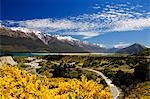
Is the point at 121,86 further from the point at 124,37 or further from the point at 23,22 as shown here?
the point at 23,22

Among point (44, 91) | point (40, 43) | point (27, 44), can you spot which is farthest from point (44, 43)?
point (44, 91)

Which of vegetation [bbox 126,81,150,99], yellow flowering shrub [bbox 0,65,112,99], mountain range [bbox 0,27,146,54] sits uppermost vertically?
mountain range [bbox 0,27,146,54]

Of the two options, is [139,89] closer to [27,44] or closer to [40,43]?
[27,44]

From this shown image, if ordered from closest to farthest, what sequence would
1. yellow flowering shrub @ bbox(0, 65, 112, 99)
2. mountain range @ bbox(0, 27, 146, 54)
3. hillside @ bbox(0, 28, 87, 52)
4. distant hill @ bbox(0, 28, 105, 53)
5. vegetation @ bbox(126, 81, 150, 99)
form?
yellow flowering shrub @ bbox(0, 65, 112, 99)
vegetation @ bbox(126, 81, 150, 99)
mountain range @ bbox(0, 27, 146, 54)
distant hill @ bbox(0, 28, 105, 53)
hillside @ bbox(0, 28, 87, 52)

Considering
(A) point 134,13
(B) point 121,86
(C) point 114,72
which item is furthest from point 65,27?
(C) point 114,72

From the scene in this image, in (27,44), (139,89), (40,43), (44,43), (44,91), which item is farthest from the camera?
(40,43)

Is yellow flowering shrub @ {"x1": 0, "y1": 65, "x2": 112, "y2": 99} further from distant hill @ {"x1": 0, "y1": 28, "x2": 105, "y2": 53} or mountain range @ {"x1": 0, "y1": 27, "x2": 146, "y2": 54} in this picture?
mountain range @ {"x1": 0, "y1": 27, "x2": 146, "y2": 54}

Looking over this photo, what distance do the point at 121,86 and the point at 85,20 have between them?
75.1 feet

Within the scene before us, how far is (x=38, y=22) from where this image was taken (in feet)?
103

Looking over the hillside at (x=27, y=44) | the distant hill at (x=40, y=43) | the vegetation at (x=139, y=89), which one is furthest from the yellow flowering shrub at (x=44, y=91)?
the hillside at (x=27, y=44)

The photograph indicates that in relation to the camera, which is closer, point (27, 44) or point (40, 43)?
point (27, 44)

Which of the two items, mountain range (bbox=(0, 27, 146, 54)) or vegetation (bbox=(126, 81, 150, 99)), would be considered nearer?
vegetation (bbox=(126, 81, 150, 99))

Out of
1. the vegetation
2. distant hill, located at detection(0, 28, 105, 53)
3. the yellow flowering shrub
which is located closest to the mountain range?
distant hill, located at detection(0, 28, 105, 53)

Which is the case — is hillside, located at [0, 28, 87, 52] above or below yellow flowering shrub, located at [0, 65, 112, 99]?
above
